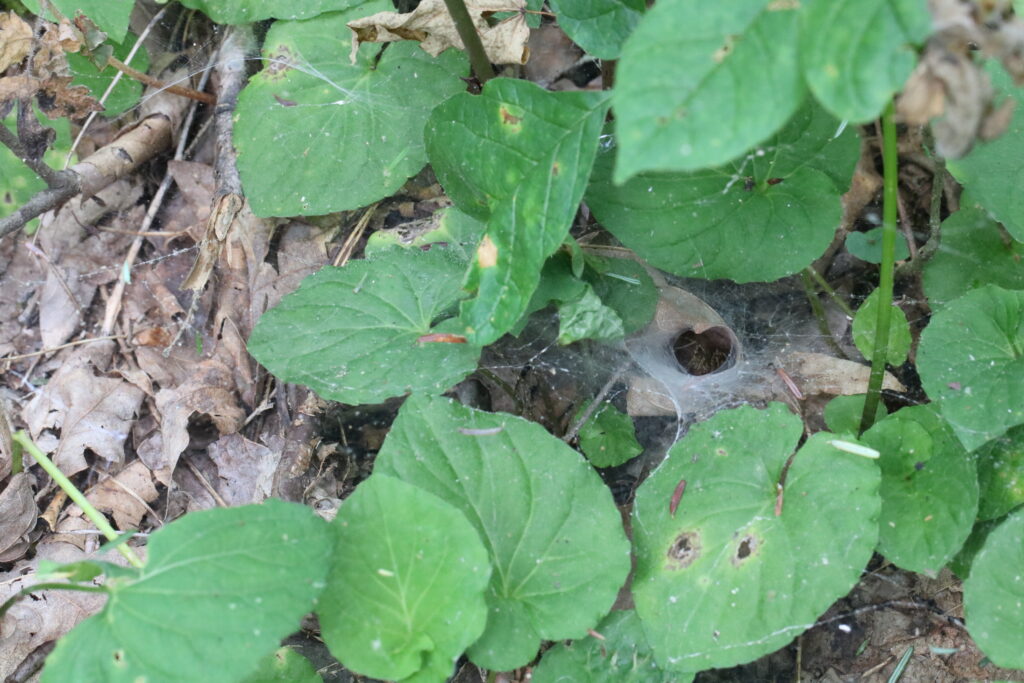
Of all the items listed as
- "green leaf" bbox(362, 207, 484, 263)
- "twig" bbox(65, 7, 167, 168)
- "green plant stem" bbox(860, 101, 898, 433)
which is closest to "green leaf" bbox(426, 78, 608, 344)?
"green leaf" bbox(362, 207, 484, 263)

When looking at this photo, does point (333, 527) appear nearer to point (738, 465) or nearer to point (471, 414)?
point (471, 414)

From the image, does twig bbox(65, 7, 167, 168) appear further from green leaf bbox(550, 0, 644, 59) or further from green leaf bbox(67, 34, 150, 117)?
green leaf bbox(550, 0, 644, 59)

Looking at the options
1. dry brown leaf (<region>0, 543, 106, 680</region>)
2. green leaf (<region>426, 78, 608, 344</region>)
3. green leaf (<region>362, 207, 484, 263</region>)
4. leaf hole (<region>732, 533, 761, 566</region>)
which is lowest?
dry brown leaf (<region>0, 543, 106, 680</region>)

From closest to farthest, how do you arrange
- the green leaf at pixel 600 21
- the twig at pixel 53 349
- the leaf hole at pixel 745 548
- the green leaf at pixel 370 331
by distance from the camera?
1. the leaf hole at pixel 745 548
2. the green leaf at pixel 600 21
3. the green leaf at pixel 370 331
4. the twig at pixel 53 349

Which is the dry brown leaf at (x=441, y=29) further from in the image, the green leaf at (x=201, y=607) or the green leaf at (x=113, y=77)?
the green leaf at (x=201, y=607)

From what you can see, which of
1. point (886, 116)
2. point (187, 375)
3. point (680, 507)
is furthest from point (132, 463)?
point (886, 116)

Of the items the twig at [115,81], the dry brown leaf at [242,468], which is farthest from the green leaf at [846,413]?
the twig at [115,81]
